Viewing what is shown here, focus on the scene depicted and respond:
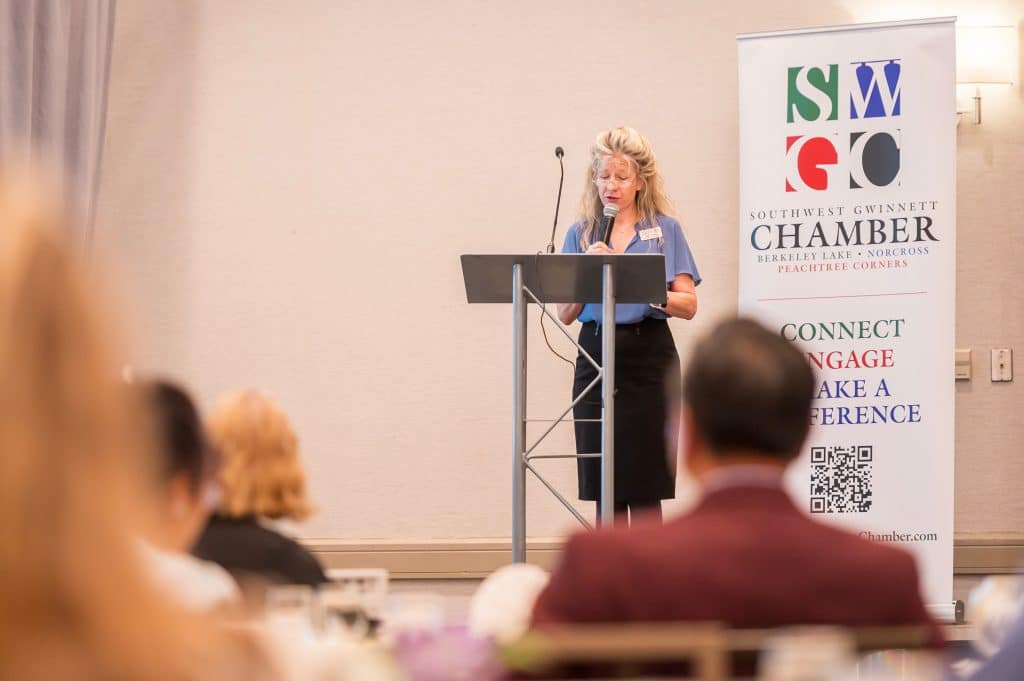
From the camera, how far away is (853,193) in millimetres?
4980

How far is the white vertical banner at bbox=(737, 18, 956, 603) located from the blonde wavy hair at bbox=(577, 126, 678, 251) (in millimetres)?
986

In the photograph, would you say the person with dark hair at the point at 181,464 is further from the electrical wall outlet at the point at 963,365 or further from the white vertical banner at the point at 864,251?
the electrical wall outlet at the point at 963,365

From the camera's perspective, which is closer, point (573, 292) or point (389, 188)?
point (573, 292)

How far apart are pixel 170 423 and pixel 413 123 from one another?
420 centimetres

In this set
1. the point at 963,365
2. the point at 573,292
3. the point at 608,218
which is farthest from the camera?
the point at 963,365

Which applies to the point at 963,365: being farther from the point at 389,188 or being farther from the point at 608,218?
the point at 389,188

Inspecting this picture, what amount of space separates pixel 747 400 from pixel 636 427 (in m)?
2.52

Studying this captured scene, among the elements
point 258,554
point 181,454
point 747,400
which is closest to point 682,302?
point 258,554

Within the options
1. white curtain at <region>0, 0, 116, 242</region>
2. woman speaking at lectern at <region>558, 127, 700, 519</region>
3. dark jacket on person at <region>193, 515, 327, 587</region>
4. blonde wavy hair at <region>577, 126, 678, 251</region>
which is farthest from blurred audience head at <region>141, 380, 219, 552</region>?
white curtain at <region>0, 0, 116, 242</region>

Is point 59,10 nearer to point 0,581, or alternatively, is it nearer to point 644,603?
point 644,603

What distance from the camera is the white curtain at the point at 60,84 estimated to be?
185 inches

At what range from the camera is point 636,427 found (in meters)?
4.01

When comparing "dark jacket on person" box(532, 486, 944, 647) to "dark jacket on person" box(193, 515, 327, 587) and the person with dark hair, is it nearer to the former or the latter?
the person with dark hair

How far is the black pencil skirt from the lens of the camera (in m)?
4.00
